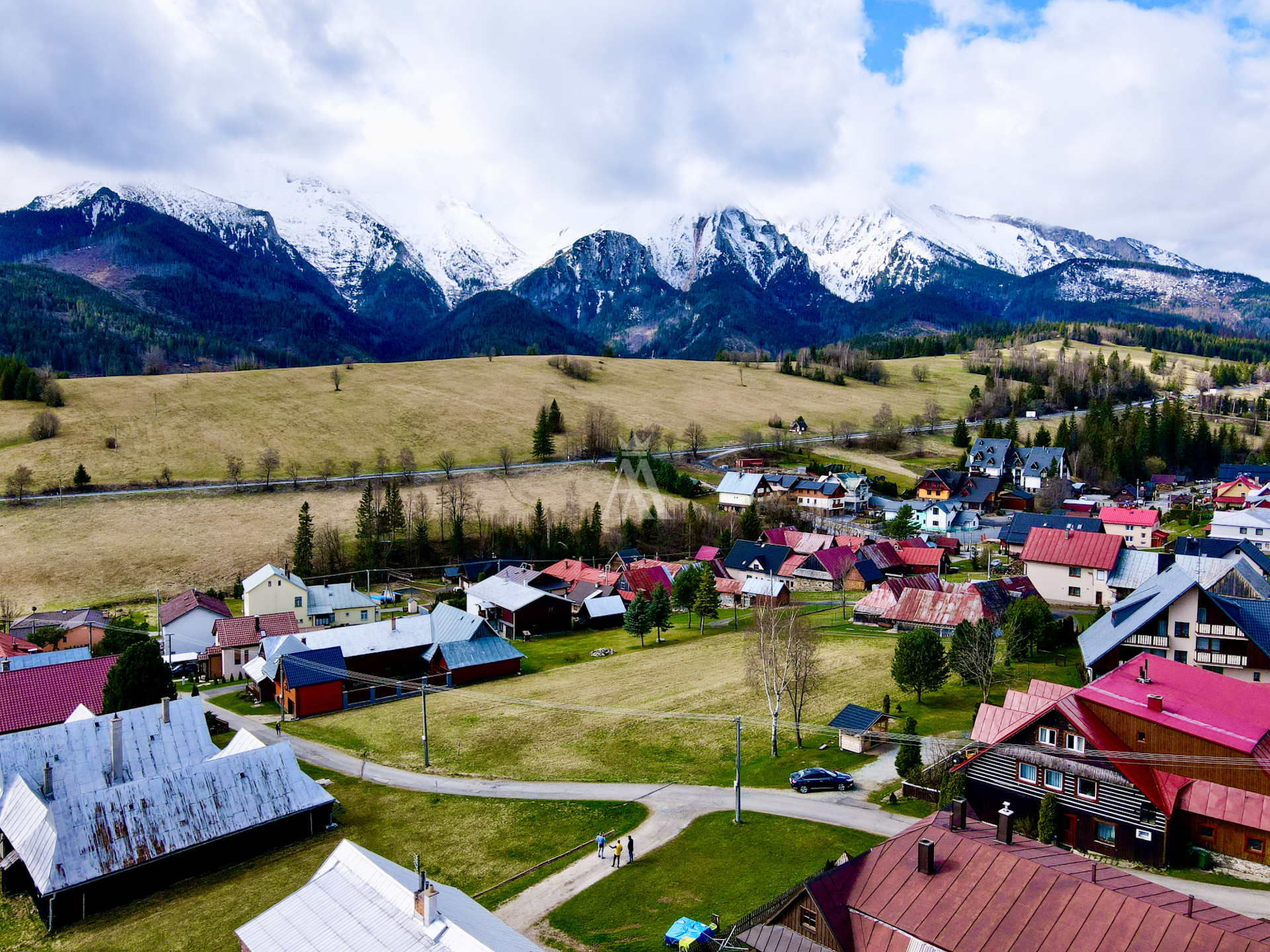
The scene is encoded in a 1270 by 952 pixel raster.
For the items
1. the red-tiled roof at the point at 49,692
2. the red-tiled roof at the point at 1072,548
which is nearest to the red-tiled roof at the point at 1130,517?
the red-tiled roof at the point at 1072,548

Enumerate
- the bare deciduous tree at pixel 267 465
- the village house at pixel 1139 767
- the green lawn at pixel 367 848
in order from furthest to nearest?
the bare deciduous tree at pixel 267 465 < the village house at pixel 1139 767 < the green lawn at pixel 367 848

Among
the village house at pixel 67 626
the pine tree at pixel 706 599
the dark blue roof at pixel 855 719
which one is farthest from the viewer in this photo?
the pine tree at pixel 706 599

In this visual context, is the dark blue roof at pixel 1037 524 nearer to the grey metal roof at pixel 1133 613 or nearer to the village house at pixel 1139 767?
the grey metal roof at pixel 1133 613

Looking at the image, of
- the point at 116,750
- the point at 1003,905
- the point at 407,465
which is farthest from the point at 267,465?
the point at 1003,905

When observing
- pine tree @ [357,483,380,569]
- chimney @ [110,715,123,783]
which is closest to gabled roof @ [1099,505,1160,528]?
pine tree @ [357,483,380,569]

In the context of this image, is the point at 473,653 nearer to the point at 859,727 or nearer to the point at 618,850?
the point at 859,727

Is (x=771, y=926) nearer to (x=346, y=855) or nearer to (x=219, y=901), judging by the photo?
(x=346, y=855)

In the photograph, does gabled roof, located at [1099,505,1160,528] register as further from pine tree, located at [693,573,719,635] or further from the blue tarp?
the blue tarp
